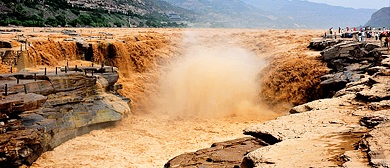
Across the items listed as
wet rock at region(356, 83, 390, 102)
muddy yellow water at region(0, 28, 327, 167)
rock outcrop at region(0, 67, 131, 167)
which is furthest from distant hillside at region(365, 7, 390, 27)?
wet rock at region(356, 83, 390, 102)

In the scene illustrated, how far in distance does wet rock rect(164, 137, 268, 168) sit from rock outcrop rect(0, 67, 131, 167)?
191 inches

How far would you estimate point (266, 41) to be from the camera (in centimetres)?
3095

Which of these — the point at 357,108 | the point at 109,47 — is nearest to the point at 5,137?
the point at 357,108

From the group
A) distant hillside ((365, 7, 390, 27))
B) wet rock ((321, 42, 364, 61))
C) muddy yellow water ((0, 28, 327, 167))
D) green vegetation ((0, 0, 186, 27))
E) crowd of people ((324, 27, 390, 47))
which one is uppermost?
distant hillside ((365, 7, 390, 27))

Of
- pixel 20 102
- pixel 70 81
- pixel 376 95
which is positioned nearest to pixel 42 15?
pixel 70 81

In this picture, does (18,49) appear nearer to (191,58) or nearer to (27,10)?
(191,58)

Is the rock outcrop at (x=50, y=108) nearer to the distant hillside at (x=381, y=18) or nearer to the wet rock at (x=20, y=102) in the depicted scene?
the wet rock at (x=20, y=102)

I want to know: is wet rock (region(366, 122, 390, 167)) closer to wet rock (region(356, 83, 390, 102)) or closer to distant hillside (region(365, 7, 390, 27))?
wet rock (region(356, 83, 390, 102))

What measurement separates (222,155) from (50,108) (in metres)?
7.54

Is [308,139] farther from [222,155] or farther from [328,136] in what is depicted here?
[222,155]

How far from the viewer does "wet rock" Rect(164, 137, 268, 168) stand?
26.8 ft

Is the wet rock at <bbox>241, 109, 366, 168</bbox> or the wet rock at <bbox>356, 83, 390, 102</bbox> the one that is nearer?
the wet rock at <bbox>241, 109, 366, 168</bbox>

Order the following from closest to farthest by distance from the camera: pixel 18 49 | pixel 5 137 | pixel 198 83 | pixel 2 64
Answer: pixel 5 137, pixel 2 64, pixel 18 49, pixel 198 83

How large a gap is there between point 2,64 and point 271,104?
15250 millimetres
